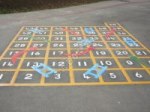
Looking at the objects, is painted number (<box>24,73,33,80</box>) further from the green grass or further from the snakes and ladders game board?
the green grass

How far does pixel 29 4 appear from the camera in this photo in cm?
1491

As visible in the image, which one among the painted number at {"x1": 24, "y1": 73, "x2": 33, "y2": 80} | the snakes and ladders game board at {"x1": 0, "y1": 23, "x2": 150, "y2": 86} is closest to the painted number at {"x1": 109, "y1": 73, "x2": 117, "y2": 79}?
the snakes and ladders game board at {"x1": 0, "y1": 23, "x2": 150, "y2": 86}

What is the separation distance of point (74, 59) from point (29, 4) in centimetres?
837

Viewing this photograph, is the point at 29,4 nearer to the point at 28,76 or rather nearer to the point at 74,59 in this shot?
the point at 74,59

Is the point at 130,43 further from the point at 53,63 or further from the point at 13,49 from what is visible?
the point at 13,49

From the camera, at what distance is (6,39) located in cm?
931

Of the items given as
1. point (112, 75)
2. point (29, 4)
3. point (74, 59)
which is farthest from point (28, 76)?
point (29, 4)

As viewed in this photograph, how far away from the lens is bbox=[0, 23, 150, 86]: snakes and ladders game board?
6.45 m

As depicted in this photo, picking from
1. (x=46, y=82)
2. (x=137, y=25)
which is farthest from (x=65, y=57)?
(x=137, y=25)

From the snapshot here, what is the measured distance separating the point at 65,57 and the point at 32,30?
11.0 feet

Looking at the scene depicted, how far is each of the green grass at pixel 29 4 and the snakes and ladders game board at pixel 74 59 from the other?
4159mm

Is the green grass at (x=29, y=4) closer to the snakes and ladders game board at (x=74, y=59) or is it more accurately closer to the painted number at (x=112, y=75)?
the snakes and ladders game board at (x=74, y=59)

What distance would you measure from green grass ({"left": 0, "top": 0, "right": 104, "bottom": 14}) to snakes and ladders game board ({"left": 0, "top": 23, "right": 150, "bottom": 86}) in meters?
4.16

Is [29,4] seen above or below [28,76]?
above
